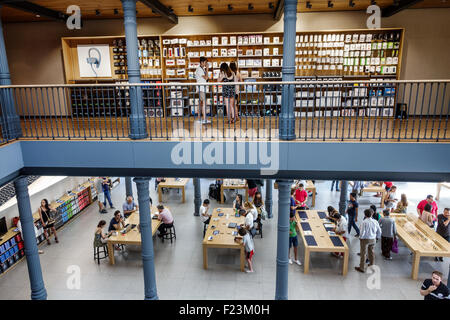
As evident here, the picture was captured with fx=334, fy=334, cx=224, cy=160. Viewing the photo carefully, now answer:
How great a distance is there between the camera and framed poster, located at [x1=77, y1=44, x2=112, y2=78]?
34.1 feet

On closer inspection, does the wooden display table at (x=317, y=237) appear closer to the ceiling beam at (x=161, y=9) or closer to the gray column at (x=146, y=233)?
the gray column at (x=146, y=233)

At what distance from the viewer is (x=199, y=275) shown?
24.9 feet

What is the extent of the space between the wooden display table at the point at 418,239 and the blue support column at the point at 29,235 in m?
7.88

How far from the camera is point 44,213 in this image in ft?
29.8

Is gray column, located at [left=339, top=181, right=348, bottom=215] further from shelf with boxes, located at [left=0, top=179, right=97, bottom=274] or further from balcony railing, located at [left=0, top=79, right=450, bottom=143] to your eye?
shelf with boxes, located at [left=0, top=179, right=97, bottom=274]

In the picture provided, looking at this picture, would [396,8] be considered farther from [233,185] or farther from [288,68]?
[233,185]

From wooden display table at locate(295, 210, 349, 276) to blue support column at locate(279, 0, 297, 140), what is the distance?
10.9ft

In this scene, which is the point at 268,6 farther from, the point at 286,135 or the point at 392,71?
the point at 286,135

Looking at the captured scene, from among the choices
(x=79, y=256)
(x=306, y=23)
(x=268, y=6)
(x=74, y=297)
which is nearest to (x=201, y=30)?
(x=268, y=6)

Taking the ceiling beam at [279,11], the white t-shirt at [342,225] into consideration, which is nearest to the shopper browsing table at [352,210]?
the white t-shirt at [342,225]

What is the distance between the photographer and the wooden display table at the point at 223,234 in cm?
769

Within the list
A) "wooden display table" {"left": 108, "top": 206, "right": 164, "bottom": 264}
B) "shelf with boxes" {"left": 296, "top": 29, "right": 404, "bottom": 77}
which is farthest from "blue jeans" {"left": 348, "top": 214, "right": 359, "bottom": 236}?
"wooden display table" {"left": 108, "top": 206, "right": 164, "bottom": 264}

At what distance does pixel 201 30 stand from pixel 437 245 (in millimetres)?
8418

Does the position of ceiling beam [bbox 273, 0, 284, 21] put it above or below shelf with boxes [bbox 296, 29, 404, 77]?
above
